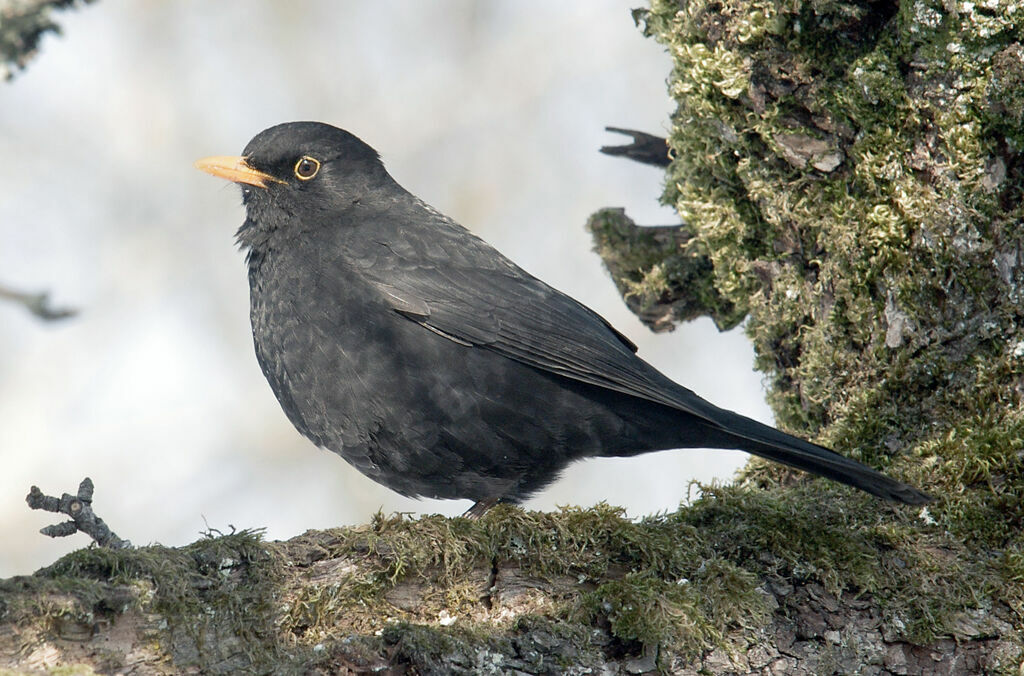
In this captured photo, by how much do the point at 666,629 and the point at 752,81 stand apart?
7.56 ft

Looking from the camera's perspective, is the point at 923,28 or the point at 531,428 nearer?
the point at 923,28

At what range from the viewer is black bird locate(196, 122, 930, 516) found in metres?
3.85

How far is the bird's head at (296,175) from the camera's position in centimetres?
468

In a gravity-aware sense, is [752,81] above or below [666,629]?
above

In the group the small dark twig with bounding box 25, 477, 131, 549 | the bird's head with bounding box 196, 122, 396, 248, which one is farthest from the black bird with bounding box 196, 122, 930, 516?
the small dark twig with bounding box 25, 477, 131, 549

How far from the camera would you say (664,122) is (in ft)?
15.4

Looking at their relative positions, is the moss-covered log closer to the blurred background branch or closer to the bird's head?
the bird's head

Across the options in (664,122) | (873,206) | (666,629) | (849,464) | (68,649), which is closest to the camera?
(68,649)

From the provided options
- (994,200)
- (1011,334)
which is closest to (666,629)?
(1011,334)

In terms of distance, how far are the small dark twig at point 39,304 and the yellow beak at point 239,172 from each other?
1191 mm

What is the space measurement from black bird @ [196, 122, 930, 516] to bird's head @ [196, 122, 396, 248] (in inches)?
13.5

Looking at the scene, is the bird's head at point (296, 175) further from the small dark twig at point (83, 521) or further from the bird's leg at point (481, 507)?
the small dark twig at point (83, 521)

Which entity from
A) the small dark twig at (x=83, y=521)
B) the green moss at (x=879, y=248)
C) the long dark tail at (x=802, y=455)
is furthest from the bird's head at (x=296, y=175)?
the long dark tail at (x=802, y=455)

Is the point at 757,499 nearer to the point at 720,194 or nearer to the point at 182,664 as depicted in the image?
the point at 720,194
